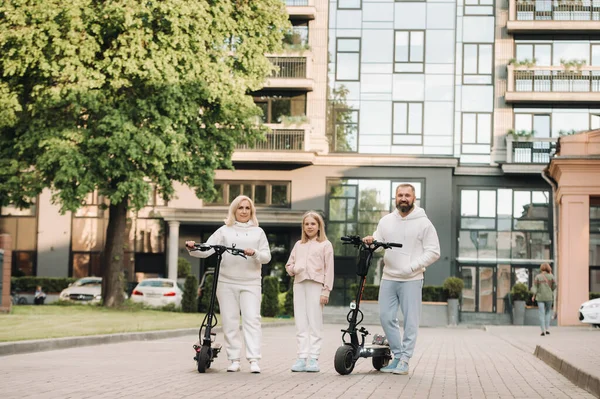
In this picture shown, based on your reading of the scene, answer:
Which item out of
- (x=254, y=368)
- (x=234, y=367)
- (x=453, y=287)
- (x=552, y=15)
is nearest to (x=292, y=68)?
(x=552, y=15)

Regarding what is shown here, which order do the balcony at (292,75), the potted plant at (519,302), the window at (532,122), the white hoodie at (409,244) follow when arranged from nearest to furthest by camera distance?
1. the white hoodie at (409,244)
2. the potted plant at (519,302)
3. the balcony at (292,75)
4. the window at (532,122)

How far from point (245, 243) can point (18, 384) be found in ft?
9.65

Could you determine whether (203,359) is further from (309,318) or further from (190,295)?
(190,295)

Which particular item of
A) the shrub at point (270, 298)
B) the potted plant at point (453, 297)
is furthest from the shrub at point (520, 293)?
the shrub at point (270, 298)

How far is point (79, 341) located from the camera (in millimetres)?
16375

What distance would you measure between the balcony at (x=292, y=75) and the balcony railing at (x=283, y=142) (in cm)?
208

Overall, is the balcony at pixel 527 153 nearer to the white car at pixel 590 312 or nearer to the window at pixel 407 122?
the window at pixel 407 122

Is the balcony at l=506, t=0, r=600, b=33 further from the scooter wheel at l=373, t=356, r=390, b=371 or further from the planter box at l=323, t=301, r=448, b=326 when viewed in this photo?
the scooter wheel at l=373, t=356, r=390, b=371

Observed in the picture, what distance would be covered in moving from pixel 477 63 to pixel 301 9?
343 inches

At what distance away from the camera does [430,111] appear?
47.7 metres

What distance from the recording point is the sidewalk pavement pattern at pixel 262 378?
891 centimetres

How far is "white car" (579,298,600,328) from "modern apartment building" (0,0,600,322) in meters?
16.6

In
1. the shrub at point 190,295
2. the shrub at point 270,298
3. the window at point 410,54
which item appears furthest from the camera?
the window at point 410,54

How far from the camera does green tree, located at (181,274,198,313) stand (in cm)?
3556
